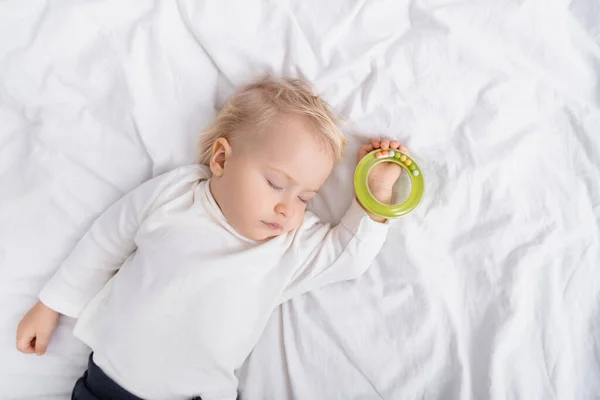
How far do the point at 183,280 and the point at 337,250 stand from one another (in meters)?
0.38

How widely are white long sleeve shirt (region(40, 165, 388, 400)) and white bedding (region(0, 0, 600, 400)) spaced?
0.07 meters

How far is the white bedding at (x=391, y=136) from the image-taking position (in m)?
1.15

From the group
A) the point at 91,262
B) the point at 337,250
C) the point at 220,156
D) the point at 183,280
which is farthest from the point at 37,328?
the point at 337,250

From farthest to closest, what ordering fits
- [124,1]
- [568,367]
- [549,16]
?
[124,1], [549,16], [568,367]

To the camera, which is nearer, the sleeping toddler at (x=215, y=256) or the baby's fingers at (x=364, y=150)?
the sleeping toddler at (x=215, y=256)

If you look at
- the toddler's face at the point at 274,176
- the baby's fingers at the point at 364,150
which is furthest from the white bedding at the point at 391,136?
the toddler's face at the point at 274,176

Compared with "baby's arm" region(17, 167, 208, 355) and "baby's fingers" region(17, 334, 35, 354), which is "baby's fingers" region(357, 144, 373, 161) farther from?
"baby's fingers" region(17, 334, 35, 354)

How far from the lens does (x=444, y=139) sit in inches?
49.0

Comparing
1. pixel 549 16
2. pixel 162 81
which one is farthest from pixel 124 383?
pixel 549 16

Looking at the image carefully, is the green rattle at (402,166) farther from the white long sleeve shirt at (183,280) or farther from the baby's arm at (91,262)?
the baby's arm at (91,262)

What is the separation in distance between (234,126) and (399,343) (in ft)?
2.18

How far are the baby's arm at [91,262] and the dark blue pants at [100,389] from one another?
15cm

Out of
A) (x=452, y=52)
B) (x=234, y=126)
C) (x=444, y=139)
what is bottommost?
(x=234, y=126)

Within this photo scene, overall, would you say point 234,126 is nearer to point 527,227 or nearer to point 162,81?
point 162,81
